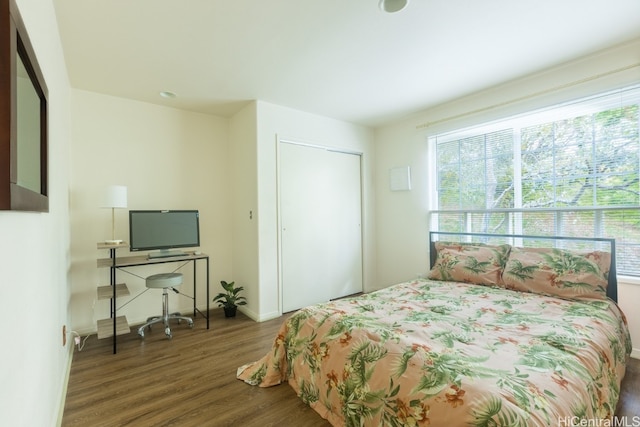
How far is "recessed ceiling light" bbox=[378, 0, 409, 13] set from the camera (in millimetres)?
1832

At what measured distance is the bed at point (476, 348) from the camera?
1188 millimetres

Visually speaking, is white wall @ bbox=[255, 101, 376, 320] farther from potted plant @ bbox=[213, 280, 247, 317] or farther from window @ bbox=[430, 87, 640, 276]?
window @ bbox=[430, 87, 640, 276]

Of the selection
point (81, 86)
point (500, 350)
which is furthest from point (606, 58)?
point (81, 86)

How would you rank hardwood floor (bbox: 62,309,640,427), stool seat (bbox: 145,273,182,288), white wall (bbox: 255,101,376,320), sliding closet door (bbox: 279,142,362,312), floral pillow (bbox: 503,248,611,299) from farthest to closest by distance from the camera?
1. sliding closet door (bbox: 279,142,362,312)
2. white wall (bbox: 255,101,376,320)
3. stool seat (bbox: 145,273,182,288)
4. floral pillow (bbox: 503,248,611,299)
5. hardwood floor (bbox: 62,309,640,427)

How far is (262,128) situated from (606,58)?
3.14 meters

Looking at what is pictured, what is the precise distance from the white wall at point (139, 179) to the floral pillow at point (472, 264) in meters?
2.55

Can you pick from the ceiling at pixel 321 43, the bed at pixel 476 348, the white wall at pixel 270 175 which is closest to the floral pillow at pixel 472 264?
the bed at pixel 476 348

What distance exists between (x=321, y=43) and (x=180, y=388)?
2662mm

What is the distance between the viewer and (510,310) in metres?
2.11

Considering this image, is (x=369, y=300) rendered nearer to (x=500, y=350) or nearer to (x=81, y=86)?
(x=500, y=350)

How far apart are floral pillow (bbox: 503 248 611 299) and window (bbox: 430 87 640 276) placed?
0.38 m

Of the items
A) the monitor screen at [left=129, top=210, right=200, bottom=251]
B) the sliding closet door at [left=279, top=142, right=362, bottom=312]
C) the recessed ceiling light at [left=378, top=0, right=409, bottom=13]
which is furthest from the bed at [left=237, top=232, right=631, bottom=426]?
the recessed ceiling light at [left=378, top=0, right=409, bottom=13]

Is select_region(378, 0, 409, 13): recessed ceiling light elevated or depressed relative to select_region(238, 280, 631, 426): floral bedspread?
elevated

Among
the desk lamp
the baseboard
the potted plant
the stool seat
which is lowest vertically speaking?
the baseboard
